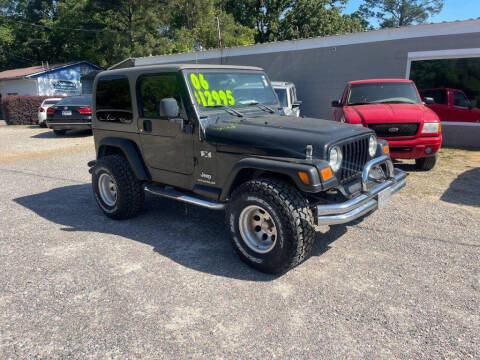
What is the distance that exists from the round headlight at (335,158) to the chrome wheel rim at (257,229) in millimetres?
752

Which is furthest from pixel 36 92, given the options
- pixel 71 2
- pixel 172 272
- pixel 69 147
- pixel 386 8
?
pixel 386 8

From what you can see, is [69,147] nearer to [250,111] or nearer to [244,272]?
[250,111]

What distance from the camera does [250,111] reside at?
4418mm

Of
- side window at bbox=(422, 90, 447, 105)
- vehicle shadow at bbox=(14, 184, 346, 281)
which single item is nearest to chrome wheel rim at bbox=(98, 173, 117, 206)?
vehicle shadow at bbox=(14, 184, 346, 281)

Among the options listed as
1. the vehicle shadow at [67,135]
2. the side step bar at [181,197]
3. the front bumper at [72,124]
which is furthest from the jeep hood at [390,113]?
the vehicle shadow at [67,135]

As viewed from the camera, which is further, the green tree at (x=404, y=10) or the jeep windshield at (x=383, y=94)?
the green tree at (x=404, y=10)

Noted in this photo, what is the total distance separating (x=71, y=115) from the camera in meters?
13.4

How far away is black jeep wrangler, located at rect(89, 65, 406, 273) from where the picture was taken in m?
3.26

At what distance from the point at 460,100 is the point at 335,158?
365 inches

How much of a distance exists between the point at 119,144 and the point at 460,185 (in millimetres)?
5655

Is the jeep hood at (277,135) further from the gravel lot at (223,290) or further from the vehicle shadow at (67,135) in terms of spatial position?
the vehicle shadow at (67,135)

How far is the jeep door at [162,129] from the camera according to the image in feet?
13.3

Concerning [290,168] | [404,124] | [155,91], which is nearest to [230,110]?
→ [155,91]

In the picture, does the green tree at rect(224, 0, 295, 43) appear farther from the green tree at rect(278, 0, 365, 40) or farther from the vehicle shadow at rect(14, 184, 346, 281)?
the vehicle shadow at rect(14, 184, 346, 281)
